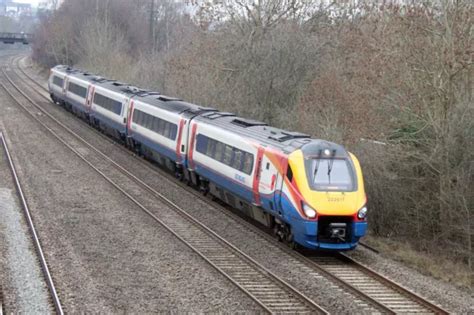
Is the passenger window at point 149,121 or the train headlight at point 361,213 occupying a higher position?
the passenger window at point 149,121

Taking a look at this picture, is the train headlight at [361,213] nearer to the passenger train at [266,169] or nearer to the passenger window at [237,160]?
the passenger train at [266,169]

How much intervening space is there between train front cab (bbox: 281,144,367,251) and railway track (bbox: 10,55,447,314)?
0.40m

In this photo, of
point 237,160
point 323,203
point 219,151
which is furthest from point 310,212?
point 219,151

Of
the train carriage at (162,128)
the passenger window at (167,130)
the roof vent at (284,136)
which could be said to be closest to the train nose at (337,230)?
the roof vent at (284,136)

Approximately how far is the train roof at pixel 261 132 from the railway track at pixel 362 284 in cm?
231

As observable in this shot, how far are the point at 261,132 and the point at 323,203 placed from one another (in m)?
3.98

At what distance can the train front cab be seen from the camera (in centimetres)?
1466

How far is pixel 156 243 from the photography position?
1558 cm

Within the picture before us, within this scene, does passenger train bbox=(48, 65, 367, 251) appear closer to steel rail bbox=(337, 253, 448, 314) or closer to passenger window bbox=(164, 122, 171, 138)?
passenger window bbox=(164, 122, 171, 138)

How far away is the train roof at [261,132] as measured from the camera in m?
16.2

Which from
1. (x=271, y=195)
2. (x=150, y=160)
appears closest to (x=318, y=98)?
(x=150, y=160)

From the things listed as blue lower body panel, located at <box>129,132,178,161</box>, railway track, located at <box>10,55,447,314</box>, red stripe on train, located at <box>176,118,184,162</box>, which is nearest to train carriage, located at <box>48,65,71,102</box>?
blue lower body panel, located at <box>129,132,178,161</box>

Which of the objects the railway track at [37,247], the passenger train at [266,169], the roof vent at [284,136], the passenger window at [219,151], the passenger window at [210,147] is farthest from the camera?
the passenger window at [210,147]

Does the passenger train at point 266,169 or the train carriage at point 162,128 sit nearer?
the passenger train at point 266,169
